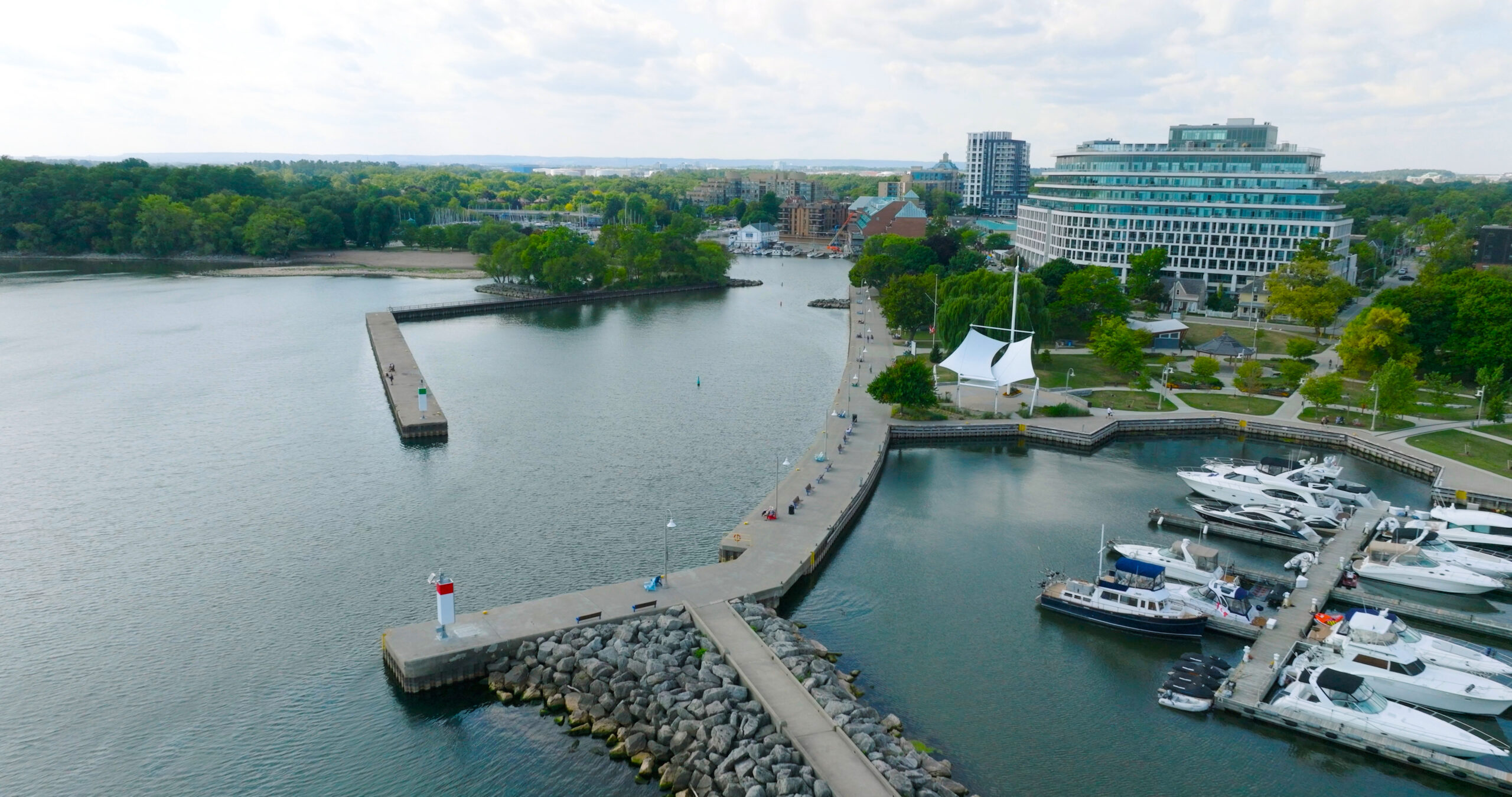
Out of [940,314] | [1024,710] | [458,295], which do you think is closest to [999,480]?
[1024,710]

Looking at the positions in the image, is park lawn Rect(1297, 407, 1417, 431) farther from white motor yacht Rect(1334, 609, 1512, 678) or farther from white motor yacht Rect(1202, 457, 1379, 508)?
white motor yacht Rect(1334, 609, 1512, 678)

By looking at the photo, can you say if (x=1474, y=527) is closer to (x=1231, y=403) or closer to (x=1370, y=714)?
(x=1370, y=714)

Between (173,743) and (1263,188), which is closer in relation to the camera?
(173,743)

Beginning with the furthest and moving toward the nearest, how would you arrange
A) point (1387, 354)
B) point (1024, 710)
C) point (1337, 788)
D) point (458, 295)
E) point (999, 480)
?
point (458, 295) < point (1387, 354) < point (999, 480) < point (1024, 710) < point (1337, 788)

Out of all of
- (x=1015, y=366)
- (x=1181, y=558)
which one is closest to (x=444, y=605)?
Result: (x=1181, y=558)

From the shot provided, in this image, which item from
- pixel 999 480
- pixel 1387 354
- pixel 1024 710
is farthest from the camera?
pixel 1387 354

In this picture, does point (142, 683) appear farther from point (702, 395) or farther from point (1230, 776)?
point (702, 395)
